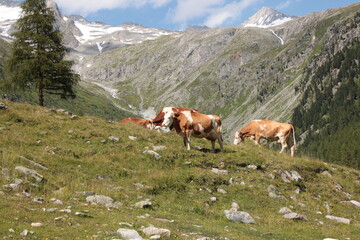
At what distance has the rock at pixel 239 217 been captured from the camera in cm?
1359

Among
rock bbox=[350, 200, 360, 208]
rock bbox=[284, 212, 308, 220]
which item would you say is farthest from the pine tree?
rock bbox=[350, 200, 360, 208]

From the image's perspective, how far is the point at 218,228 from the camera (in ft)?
38.4

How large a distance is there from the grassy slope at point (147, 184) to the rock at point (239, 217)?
25cm

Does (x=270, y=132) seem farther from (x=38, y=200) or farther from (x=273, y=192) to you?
(x=38, y=200)

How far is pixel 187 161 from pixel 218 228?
787 cm

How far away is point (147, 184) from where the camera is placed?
52.3ft

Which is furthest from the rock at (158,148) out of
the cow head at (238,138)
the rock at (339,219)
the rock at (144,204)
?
the cow head at (238,138)

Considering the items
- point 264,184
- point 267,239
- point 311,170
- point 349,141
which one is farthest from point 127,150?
point 349,141

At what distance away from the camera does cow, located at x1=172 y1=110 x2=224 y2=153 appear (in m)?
21.9

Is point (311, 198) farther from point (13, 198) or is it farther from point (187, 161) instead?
point (13, 198)

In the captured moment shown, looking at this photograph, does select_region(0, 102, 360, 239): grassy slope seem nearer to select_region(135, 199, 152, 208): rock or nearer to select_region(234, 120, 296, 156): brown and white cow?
select_region(135, 199, 152, 208): rock

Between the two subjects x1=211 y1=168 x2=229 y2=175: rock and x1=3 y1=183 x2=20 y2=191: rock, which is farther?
x1=211 y1=168 x2=229 y2=175: rock

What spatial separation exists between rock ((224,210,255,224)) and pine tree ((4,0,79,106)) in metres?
27.7

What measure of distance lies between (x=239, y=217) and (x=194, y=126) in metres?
9.15
